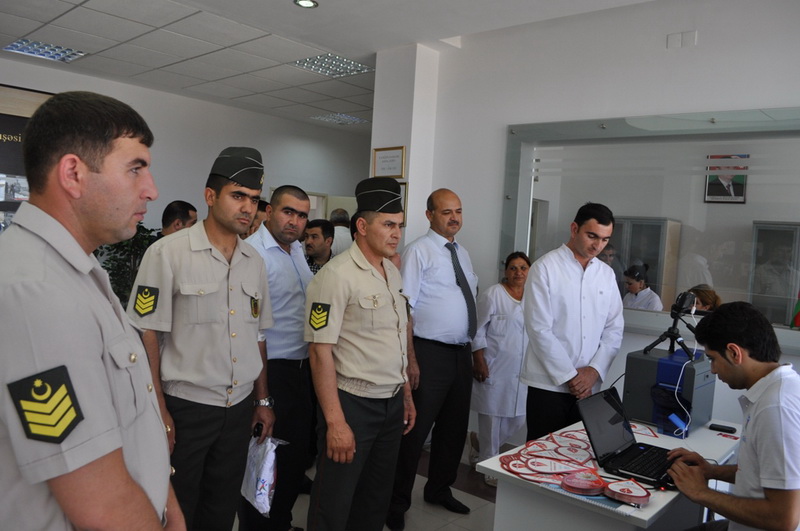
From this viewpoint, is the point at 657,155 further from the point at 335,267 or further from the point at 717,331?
the point at 335,267

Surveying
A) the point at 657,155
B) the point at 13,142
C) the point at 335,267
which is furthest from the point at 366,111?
the point at 335,267

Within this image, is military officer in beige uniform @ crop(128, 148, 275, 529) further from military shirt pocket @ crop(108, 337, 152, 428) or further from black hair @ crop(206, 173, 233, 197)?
military shirt pocket @ crop(108, 337, 152, 428)

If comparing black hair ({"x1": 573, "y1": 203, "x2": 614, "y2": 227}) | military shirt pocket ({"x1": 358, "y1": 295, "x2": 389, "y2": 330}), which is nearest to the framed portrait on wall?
military shirt pocket ({"x1": 358, "y1": 295, "x2": 389, "y2": 330})

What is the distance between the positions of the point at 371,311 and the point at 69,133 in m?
1.49

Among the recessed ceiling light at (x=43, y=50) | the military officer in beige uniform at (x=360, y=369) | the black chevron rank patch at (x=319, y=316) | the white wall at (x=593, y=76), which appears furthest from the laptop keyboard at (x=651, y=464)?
the recessed ceiling light at (x=43, y=50)

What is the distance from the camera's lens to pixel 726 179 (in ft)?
11.5

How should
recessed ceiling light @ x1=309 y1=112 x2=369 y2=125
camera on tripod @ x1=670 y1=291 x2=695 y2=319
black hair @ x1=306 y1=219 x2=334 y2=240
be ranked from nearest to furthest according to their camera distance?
1. camera on tripod @ x1=670 y1=291 x2=695 y2=319
2. black hair @ x1=306 y1=219 x2=334 y2=240
3. recessed ceiling light @ x1=309 y1=112 x2=369 y2=125

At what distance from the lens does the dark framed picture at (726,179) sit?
3465 millimetres

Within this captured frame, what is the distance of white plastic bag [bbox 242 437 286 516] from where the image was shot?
2.30 metres

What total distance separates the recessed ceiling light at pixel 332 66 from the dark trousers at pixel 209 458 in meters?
3.93

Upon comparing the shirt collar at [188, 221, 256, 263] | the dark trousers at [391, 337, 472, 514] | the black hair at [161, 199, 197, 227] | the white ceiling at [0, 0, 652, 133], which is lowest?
the dark trousers at [391, 337, 472, 514]

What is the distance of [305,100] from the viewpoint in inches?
277

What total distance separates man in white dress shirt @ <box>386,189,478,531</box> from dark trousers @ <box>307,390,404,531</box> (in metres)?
0.73

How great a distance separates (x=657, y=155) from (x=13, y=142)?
20.4ft
